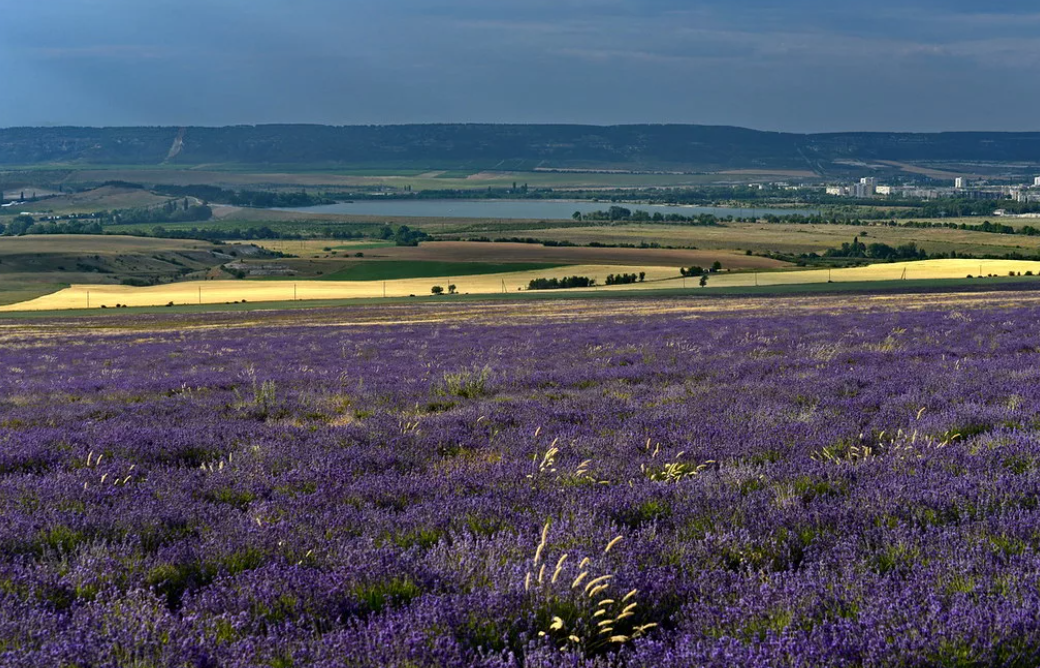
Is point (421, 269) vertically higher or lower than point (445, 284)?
higher

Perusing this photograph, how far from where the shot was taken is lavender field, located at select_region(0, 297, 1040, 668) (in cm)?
355

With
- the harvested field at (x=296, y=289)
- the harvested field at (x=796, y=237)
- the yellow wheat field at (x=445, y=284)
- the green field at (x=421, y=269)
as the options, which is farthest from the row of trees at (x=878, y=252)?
the green field at (x=421, y=269)

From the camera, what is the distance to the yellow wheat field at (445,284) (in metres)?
81.2

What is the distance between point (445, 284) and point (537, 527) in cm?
9140

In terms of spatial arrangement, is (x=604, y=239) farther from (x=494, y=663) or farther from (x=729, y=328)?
(x=494, y=663)

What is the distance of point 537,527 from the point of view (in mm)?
5297

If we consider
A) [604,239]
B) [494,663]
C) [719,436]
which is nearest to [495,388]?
[719,436]

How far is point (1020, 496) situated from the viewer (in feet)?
17.4

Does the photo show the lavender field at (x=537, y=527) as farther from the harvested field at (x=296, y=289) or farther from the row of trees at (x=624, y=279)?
the row of trees at (x=624, y=279)

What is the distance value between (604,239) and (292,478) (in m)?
164

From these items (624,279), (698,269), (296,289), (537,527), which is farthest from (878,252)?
(537,527)

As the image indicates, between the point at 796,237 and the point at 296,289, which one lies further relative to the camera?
the point at 796,237

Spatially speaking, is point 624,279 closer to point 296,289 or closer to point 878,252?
point 296,289

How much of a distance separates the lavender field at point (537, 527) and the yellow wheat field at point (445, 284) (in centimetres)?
6849
